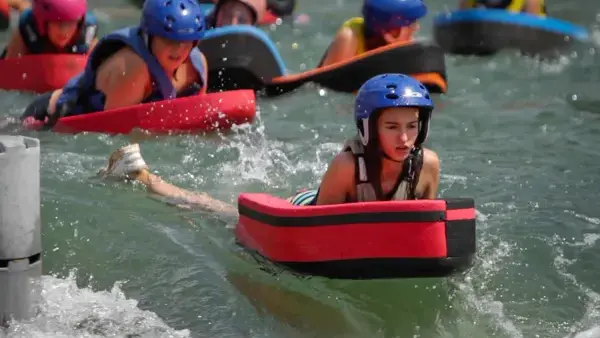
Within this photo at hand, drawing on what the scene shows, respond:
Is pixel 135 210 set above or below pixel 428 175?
below

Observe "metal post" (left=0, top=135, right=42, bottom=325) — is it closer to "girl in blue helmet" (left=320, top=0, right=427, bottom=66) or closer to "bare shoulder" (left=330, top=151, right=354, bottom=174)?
"bare shoulder" (left=330, top=151, right=354, bottom=174)

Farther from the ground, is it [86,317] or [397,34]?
[397,34]

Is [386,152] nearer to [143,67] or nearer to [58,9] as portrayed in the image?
[143,67]

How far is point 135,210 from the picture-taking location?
7297 mm

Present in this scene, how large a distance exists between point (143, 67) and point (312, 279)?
3.15 meters

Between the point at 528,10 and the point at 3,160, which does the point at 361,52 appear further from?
the point at 3,160

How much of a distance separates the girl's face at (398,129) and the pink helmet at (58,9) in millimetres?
4930

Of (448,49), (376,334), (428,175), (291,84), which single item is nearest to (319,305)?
(376,334)

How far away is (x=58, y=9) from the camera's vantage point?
10.2 meters

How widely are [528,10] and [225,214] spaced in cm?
610

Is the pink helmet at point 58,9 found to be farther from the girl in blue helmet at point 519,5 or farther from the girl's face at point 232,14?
the girl in blue helmet at point 519,5

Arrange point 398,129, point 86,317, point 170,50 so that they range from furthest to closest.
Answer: point 170,50
point 398,129
point 86,317

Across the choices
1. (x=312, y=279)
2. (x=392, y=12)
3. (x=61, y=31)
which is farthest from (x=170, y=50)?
(x=312, y=279)

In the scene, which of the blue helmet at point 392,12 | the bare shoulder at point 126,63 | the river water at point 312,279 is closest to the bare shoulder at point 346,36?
the blue helmet at point 392,12
